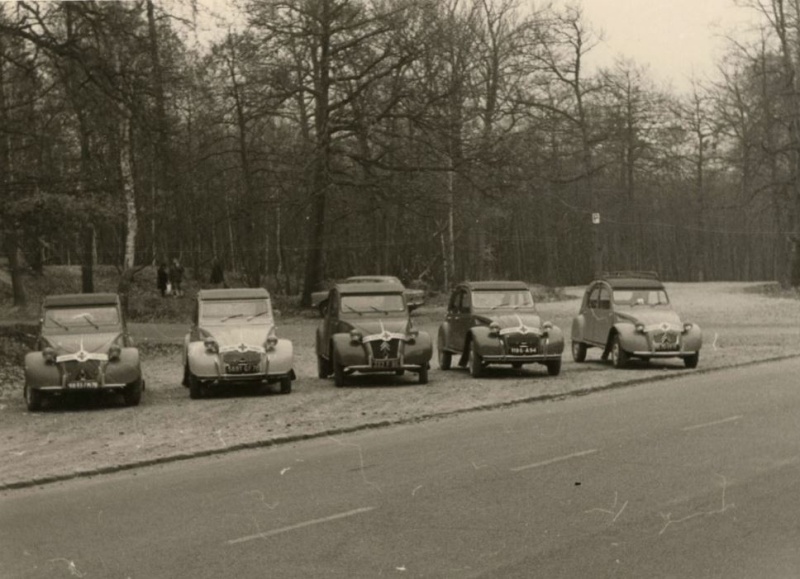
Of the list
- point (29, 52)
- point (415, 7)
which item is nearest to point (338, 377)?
point (29, 52)

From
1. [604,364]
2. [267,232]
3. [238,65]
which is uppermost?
[238,65]

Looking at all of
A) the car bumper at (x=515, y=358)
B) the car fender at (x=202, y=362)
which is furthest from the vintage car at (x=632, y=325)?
the car fender at (x=202, y=362)

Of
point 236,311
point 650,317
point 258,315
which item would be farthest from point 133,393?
point 650,317

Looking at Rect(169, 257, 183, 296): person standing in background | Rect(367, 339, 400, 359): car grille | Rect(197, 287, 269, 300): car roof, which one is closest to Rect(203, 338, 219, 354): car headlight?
Rect(197, 287, 269, 300): car roof

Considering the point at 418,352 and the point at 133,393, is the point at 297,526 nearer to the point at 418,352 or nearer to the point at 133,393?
the point at 133,393

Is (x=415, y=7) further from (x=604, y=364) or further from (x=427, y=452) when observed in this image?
(x=427, y=452)

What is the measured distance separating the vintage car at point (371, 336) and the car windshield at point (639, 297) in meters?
5.15

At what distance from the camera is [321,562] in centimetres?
760

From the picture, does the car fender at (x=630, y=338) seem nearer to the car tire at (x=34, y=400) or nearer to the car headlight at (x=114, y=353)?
the car headlight at (x=114, y=353)

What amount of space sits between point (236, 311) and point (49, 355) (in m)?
3.76

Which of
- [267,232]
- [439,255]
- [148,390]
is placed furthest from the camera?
[267,232]

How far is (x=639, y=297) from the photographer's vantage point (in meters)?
25.0

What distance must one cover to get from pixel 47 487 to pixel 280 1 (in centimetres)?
3161

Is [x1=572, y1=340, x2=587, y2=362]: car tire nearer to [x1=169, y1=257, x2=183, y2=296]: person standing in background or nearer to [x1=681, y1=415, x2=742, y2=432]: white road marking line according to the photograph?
[x1=681, y1=415, x2=742, y2=432]: white road marking line
